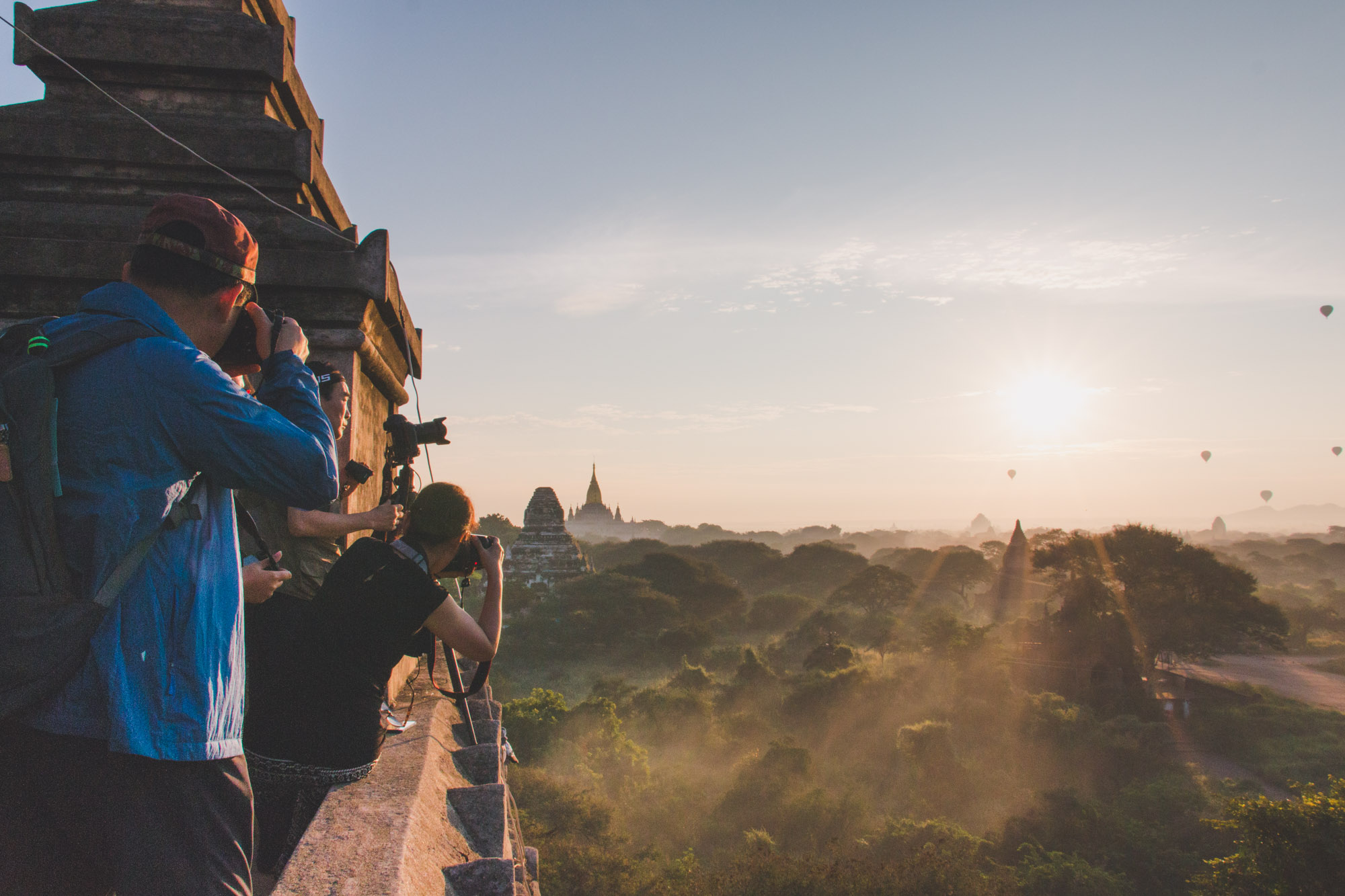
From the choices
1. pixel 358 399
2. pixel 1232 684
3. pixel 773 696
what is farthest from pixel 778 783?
pixel 1232 684

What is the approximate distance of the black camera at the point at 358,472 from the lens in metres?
2.53

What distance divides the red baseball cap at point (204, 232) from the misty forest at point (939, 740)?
1028 centimetres

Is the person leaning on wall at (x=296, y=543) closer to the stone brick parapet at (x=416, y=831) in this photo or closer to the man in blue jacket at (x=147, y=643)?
the stone brick parapet at (x=416, y=831)

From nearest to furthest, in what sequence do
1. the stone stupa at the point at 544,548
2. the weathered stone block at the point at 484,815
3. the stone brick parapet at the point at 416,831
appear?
1. the stone brick parapet at the point at 416,831
2. the weathered stone block at the point at 484,815
3. the stone stupa at the point at 544,548

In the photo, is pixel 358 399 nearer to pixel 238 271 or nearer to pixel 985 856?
pixel 238 271

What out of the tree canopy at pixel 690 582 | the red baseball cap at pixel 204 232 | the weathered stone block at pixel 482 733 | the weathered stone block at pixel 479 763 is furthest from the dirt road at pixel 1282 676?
the red baseball cap at pixel 204 232

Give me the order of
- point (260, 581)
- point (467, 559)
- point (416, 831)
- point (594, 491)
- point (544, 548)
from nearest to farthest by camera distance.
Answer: point (260, 581) → point (416, 831) → point (467, 559) → point (544, 548) → point (594, 491)

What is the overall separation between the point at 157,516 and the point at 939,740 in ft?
56.7

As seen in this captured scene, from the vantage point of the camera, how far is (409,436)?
2848mm

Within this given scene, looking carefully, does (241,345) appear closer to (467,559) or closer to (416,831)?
(467,559)

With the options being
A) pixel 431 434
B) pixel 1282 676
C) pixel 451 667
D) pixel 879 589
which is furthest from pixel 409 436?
pixel 1282 676

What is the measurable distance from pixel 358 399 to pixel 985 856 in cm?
1278

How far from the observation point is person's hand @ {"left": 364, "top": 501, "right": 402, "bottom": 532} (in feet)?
7.97

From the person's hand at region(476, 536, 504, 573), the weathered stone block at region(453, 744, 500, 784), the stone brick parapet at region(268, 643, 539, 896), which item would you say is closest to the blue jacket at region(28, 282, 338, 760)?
the stone brick parapet at region(268, 643, 539, 896)
